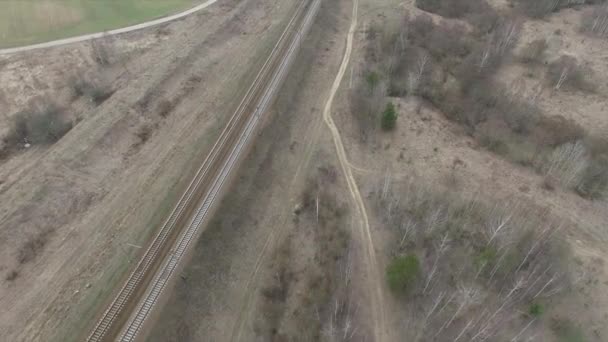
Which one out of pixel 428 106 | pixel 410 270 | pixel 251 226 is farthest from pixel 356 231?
pixel 428 106

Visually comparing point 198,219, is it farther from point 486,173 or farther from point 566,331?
point 566,331

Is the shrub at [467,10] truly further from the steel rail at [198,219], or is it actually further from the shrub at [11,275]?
the shrub at [11,275]

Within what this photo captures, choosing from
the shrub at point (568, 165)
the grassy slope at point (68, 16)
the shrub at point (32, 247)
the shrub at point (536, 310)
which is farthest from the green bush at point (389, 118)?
the grassy slope at point (68, 16)

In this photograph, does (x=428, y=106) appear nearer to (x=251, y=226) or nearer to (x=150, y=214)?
(x=251, y=226)

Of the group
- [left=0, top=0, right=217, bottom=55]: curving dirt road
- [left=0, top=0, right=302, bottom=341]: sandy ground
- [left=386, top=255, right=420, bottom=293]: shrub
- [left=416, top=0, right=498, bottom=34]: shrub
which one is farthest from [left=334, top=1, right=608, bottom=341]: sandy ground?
[left=0, top=0, right=217, bottom=55]: curving dirt road

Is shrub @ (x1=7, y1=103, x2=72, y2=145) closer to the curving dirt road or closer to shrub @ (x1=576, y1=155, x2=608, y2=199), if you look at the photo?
the curving dirt road

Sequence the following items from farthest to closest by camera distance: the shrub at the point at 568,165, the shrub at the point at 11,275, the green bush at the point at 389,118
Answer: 1. the green bush at the point at 389,118
2. the shrub at the point at 568,165
3. the shrub at the point at 11,275
